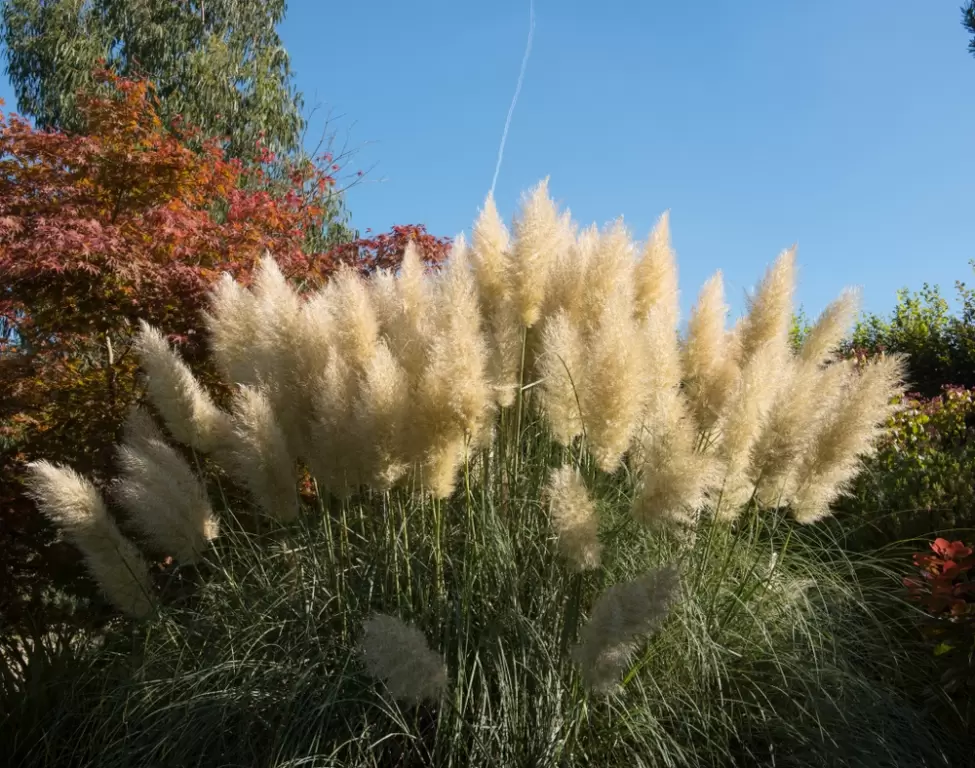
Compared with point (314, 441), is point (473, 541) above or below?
below

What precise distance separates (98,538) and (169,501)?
465 mm

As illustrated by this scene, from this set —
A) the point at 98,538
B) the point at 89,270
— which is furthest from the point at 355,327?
the point at 89,270

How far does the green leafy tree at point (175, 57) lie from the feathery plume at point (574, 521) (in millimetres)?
16761

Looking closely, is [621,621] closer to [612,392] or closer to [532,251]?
[612,392]

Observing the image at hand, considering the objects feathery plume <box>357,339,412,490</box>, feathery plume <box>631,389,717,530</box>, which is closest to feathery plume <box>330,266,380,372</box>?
feathery plume <box>357,339,412,490</box>

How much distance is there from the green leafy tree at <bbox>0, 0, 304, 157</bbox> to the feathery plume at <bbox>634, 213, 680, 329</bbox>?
49.9 feet

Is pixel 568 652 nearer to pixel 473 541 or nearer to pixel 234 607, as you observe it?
pixel 473 541

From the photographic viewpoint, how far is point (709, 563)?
3.57 metres

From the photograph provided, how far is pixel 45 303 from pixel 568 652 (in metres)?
4.44

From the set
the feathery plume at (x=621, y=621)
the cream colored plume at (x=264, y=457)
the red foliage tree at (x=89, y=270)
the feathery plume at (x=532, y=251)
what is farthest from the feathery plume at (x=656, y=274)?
the red foliage tree at (x=89, y=270)

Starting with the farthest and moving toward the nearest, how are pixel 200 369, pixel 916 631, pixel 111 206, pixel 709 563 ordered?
pixel 111 206
pixel 200 369
pixel 916 631
pixel 709 563

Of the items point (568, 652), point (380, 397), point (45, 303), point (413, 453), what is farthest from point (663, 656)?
point (45, 303)

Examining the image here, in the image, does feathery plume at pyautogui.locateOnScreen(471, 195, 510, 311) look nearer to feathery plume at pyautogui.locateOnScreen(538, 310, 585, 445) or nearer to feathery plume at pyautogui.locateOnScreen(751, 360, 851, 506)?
feathery plume at pyautogui.locateOnScreen(538, 310, 585, 445)

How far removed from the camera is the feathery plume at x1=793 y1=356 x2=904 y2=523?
311 cm
